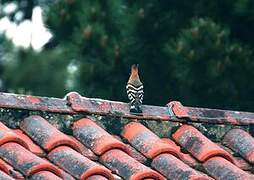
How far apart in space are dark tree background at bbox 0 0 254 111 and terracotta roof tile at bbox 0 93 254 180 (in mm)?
6236

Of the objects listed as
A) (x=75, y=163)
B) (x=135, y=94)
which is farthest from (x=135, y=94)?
(x=75, y=163)

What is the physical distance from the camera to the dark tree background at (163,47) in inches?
432

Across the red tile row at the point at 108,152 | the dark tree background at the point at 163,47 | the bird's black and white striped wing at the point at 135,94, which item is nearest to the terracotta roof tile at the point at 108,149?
the red tile row at the point at 108,152

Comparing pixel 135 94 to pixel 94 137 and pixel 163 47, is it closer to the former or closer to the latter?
pixel 94 137

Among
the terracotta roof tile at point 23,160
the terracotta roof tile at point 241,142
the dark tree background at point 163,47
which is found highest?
the dark tree background at point 163,47

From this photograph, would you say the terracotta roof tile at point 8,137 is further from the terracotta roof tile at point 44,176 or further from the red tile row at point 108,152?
the terracotta roof tile at point 44,176

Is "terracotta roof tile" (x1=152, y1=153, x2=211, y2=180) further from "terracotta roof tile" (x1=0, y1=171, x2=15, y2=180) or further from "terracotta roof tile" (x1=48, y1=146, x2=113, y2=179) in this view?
"terracotta roof tile" (x1=0, y1=171, x2=15, y2=180)

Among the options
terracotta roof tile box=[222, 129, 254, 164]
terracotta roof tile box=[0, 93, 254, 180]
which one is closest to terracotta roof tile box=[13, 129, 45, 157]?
terracotta roof tile box=[0, 93, 254, 180]

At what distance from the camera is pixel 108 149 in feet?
13.5

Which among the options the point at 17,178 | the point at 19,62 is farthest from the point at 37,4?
the point at 17,178

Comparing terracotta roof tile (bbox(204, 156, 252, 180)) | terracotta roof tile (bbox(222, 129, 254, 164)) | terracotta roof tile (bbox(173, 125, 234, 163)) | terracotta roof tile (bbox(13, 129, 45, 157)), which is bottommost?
terracotta roof tile (bbox(13, 129, 45, 157))

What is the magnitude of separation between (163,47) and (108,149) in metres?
7.83

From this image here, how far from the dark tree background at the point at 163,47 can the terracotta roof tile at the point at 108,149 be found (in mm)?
6236

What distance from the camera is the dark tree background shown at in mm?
10961
